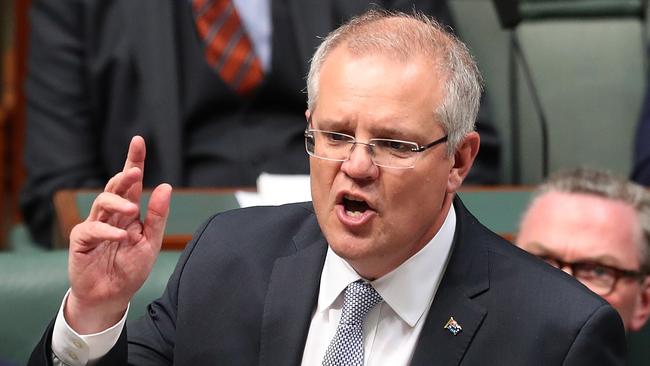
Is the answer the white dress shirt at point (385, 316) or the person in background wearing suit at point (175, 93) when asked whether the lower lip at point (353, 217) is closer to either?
the white dress shirt at point (385, 316)

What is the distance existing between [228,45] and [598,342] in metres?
1.17

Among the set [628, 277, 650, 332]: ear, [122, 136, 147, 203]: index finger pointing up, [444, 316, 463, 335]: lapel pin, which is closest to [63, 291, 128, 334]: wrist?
[122, 136, 147, 203]: index finger pointing up

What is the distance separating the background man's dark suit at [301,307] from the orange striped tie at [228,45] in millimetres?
A: 808

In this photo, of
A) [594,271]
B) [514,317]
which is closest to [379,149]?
[514,317]

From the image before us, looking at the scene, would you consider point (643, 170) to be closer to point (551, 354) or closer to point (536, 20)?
point (536, 20)

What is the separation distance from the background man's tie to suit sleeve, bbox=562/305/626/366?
0.21 m

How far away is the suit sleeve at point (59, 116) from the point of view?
2.25 meters

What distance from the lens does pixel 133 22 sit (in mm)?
2209

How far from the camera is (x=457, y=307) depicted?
125 cm

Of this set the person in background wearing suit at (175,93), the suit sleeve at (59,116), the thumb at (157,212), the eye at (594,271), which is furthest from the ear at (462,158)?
the suit sleeve at (59,116)

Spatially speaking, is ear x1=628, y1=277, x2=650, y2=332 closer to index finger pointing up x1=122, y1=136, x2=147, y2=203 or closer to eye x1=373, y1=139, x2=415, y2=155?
eye x1=373, y1=139, x2=415, y2=155

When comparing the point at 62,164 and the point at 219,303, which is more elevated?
the point at 219,303

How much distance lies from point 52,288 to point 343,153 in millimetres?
551

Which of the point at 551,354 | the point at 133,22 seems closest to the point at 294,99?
the point at 133,22
